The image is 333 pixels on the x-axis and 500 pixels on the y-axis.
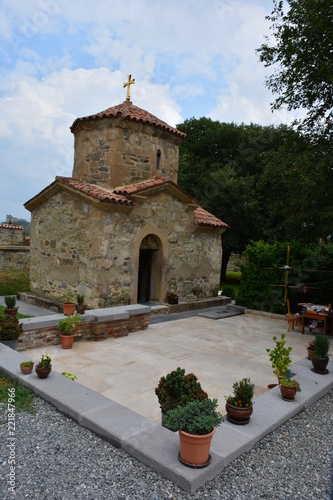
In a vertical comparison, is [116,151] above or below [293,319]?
above

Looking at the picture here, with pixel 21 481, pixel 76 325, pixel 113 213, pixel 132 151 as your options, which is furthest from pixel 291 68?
pixel 21 481

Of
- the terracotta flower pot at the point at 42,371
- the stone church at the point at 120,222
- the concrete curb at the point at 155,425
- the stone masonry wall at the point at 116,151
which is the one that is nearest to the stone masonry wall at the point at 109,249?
the stone church at the point at 120,222

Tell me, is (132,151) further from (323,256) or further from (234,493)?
(234,493)

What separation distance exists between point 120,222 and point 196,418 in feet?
27.8

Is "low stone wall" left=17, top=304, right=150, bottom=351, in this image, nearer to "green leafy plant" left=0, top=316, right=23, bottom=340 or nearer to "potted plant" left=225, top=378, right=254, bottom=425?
"green leafy plant" left=0, top=316, right=23, bottom=340

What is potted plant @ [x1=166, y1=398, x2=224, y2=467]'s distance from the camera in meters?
3.52

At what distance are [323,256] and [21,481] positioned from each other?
1158 centimetres

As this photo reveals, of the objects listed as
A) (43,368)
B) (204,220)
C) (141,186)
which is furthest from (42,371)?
(204,220)

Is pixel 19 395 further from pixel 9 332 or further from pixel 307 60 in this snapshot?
pixel 307 60

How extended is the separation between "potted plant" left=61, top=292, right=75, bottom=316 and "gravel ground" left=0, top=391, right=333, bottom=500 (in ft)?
16.3

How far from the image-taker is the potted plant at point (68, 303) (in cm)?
959

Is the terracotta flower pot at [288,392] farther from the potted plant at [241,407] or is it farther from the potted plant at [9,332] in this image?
the potted plant at [9,332]

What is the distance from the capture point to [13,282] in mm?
15727

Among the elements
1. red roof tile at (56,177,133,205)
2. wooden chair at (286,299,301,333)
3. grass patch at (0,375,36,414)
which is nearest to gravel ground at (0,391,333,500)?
grass patch at (0,375,36,414)
